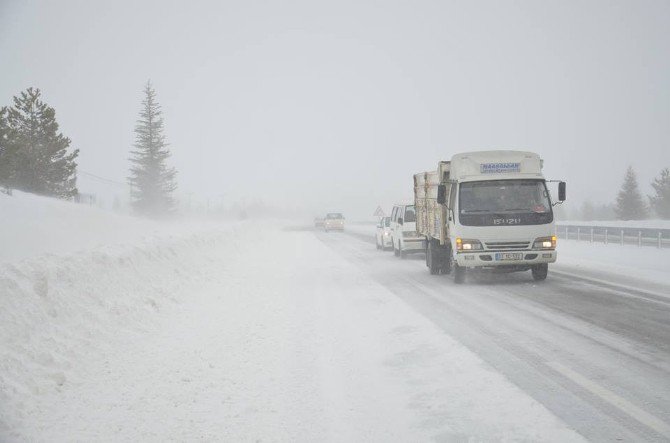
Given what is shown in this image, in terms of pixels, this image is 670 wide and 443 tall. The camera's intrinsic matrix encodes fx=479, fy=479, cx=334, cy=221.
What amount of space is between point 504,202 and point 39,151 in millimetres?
42675

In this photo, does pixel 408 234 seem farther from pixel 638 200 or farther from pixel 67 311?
pixel 638 200

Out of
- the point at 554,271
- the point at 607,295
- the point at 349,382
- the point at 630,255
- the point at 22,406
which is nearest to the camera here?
the point at 22,406

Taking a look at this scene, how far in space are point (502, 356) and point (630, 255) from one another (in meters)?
17.7

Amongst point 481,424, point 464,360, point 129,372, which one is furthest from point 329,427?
point 129,372

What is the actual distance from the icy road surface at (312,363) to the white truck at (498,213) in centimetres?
160

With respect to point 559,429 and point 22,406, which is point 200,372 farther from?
point 559,429

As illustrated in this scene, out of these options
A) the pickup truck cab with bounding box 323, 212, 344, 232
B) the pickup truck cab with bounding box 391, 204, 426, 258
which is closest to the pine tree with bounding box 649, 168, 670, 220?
the pickup truck cab with bounding box 323, 212, 344, 232

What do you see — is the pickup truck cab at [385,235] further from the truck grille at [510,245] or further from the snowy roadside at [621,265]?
the truck grille at [510,245]

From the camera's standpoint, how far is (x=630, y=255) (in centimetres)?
1995

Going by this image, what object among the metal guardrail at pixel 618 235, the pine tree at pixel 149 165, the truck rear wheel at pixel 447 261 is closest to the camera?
the truck rear wheel at pixel 447 261

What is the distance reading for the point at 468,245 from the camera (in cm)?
1156

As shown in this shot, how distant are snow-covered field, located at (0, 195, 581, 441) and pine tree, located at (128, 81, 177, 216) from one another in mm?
61694

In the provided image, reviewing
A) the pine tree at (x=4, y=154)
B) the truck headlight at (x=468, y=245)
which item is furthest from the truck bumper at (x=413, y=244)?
the pine tree at (x=4, y=154)

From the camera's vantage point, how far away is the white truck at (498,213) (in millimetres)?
11430
